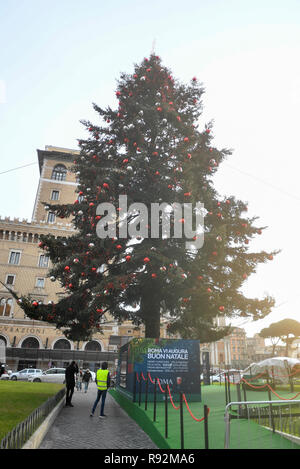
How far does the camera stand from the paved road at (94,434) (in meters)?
6.88

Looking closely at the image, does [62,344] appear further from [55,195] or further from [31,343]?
[55,195]

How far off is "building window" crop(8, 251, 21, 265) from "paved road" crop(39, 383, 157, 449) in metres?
36.3

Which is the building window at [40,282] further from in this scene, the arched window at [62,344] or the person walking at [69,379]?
the person walking at [69,379]

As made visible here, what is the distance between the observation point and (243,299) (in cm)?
1154

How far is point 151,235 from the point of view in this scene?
470 inches

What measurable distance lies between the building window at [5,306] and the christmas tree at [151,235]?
31.8m

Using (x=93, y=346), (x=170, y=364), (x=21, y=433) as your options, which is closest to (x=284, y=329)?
(x=93, y=346)

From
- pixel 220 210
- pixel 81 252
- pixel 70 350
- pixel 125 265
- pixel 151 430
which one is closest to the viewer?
pixel 151 430

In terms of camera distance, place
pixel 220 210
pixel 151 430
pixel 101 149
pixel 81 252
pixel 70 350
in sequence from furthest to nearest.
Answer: pixel 70 350
pixel 101 149
pixel 220 210
pixel 81 252
pixel 151 430

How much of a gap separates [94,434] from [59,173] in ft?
155

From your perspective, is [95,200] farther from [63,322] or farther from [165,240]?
[63,322]

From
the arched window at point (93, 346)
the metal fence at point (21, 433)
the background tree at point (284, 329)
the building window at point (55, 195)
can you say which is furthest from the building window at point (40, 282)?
the metal fence at point (21, 433)
